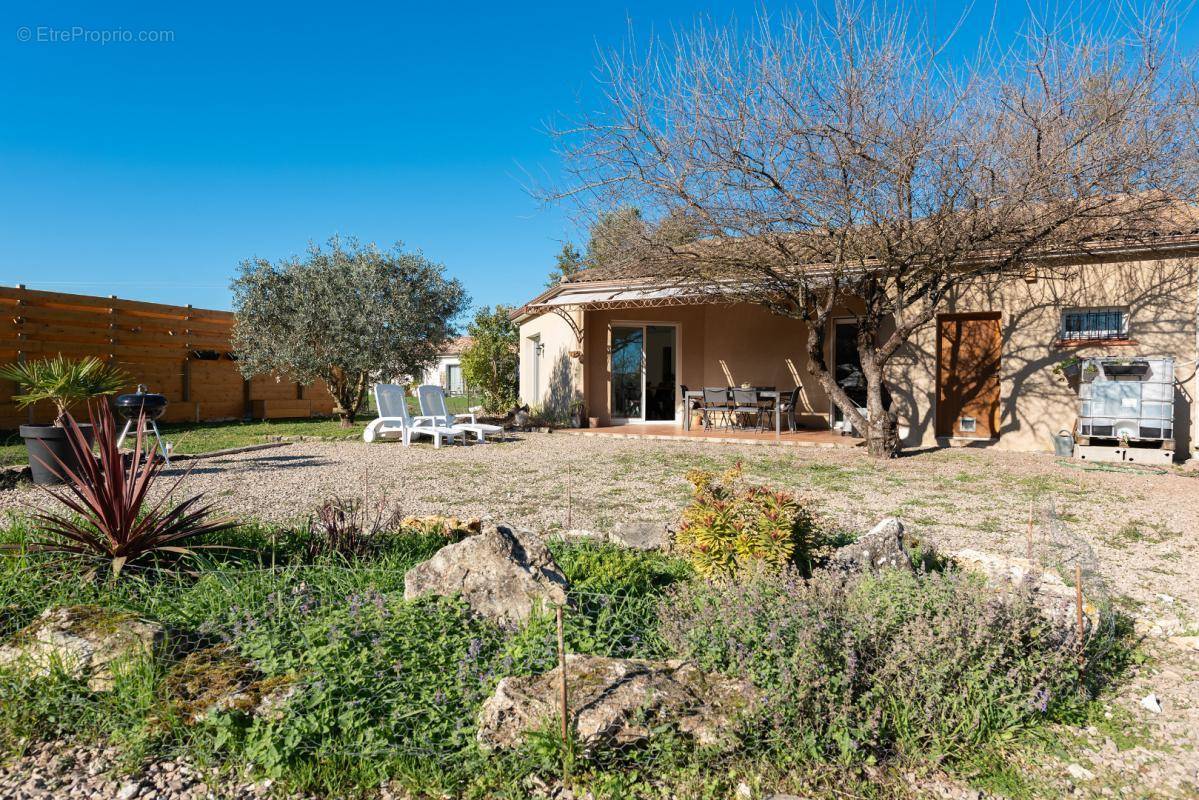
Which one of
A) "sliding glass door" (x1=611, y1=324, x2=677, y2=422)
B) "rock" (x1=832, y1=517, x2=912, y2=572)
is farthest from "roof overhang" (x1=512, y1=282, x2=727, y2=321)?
"rock" (x1=832, y1=517, x2=912, y2=572)

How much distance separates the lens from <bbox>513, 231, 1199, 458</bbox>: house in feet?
33.1

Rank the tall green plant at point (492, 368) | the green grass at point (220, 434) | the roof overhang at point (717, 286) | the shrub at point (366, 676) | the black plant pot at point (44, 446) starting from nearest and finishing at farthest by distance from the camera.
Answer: the shrub at point (366, 676)
the black plant pot at point (44, 446)
the roof overhang at point (717, 286)
the green grass at point (220, 434)
the tall green plant at point (492, 368)

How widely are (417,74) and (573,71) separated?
661 centimetres

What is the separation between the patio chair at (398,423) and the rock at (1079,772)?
10.8m

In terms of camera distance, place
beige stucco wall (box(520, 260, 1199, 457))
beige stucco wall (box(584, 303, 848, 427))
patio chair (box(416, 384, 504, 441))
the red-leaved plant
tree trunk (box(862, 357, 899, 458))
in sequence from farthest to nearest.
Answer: beige stucco wall (box(584, 303, 848, 427)), patio chair (box(416, 384, 504, 441)), tree trunk (box(862, 357, 899, 458)), beige stucco wall (box(520, 260, 1199, 457)), the red-leaved plant

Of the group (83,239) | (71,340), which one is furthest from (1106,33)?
(71,340)

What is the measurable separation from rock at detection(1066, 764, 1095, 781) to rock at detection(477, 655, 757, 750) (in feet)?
3.68

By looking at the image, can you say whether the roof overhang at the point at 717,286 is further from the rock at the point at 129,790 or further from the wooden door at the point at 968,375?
the rock at the point at 129,790

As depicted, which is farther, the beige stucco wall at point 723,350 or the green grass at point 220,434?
the beige stucco wall at point 723,350

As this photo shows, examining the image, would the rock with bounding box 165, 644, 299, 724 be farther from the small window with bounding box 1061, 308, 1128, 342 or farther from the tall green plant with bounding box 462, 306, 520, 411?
the tall green plant with bounding box 462, 306, 520, 411

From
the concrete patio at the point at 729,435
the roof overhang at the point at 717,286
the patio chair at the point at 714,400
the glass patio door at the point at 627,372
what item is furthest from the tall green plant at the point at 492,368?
the patio chair at the point at 714,400

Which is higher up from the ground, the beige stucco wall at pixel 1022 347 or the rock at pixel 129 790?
the beige stucco wall at pixel 1022 347

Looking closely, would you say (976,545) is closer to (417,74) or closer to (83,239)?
(417,74)

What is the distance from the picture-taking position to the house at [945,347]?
397 inches
